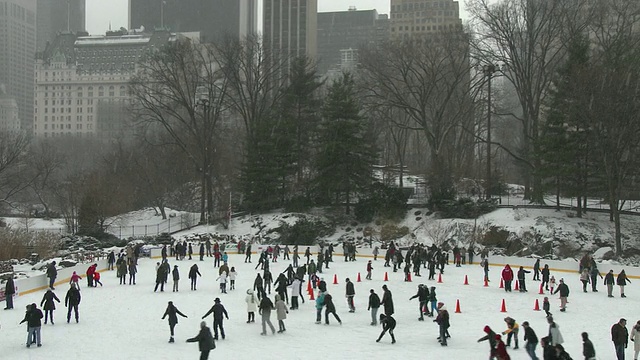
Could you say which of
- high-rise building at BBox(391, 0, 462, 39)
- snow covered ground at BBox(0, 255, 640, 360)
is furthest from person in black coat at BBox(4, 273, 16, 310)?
high-rise building at BBox(391, 0, 462, 39)

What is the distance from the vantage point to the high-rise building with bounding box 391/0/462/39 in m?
162

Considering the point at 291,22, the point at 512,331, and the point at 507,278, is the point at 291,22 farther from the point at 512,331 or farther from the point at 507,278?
the point at 512,331

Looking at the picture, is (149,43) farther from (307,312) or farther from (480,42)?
(307,312)

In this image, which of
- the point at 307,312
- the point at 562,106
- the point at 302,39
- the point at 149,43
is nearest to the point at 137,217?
the point at 562,106

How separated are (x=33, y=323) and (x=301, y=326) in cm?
684

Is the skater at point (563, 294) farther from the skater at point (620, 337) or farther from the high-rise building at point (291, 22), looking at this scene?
the high-rise building at point (291, 22)

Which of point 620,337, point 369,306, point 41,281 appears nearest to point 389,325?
point 369,306

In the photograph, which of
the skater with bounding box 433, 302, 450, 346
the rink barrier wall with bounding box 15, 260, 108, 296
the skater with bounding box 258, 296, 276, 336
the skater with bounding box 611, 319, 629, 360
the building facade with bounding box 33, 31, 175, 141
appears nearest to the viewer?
the skater with bounding box 611, 319, 629, 360

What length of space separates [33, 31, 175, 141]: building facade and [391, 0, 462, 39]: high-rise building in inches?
2271

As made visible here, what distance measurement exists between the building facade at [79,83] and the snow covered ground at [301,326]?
496 ft

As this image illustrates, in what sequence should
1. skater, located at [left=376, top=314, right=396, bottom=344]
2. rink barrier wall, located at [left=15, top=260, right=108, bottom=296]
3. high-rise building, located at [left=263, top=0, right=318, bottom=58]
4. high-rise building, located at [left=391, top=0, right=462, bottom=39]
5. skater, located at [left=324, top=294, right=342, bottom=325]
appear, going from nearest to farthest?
skater, located at [left=376, top=314, right=396, bottom=344] < skater, located at [left=324, top=294, right=342, bottom=325] < rink barrier wall, located at [left=15, top=260, right=108, bottom=296] < high-rise building, located at [left=391, top=0, right=462, bottom=39] < high-rise building, located at [left=263, top=0, right=318, bottom=58]

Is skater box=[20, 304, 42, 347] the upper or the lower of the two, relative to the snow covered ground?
upper

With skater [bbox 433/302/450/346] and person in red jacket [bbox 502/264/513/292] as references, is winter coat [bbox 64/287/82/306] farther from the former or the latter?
person in red jacket [bbox 502/264/513/292]

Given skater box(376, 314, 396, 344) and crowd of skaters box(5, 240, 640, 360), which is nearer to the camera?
crowd of skaters box(5, 240, 640, 360)
